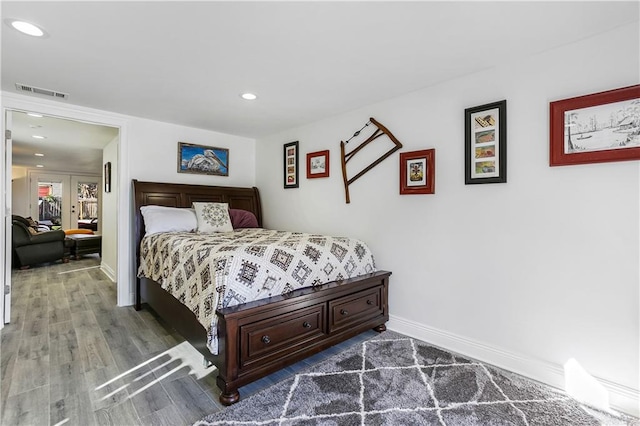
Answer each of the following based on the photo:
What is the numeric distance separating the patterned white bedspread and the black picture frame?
1.50 meters

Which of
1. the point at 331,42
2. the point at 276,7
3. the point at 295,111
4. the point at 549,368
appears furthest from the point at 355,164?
the point at 549,368

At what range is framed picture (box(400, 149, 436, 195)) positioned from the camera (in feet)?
8.75

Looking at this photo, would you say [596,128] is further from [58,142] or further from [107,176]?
[58,142]

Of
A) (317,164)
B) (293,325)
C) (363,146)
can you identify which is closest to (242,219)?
(317,164)

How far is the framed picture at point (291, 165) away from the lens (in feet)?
13.3

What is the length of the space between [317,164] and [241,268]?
2027mm

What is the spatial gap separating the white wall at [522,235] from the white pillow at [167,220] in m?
1.98

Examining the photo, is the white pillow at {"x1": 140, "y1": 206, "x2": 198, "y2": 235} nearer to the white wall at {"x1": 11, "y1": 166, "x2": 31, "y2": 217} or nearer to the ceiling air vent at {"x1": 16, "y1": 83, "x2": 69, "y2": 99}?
the ceiling air vent at {"x1": 16, "y1": 83, "x2": 69, "y2": 99}

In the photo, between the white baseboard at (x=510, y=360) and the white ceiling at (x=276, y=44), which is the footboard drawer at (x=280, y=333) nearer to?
the white baseboard at (x=510, y=360)

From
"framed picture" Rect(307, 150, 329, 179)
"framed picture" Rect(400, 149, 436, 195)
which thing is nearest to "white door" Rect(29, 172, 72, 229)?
"framed picture" Rect(307, 150, 329, 179)

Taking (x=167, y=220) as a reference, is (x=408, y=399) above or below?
below

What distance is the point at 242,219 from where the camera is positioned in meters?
4.12

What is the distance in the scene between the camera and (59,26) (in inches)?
70.8

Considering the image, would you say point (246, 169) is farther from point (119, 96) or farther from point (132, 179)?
point (119, 96)
